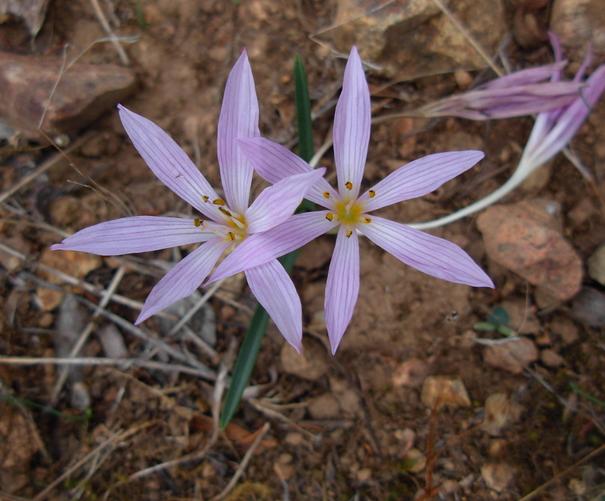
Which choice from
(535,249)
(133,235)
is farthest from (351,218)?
(535,249)

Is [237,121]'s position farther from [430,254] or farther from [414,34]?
[414,34]

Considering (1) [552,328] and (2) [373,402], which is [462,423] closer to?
(2) [373,402]

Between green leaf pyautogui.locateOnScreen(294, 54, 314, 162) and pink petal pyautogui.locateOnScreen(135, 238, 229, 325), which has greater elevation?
green leaf pyautogui.locateOnScreen(294, 54, 314, 162)

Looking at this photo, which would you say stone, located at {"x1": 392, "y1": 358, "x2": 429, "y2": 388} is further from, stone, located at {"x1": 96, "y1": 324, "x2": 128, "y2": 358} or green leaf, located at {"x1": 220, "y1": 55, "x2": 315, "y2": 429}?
stone, located at {"x1": 96, "y1": 324, "x2": 128, "y2": 358}

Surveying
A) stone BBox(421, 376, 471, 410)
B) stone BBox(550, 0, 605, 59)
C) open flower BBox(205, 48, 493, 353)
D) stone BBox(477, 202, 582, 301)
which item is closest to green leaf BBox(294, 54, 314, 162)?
open flower BBox(205, 48, 493, 353)

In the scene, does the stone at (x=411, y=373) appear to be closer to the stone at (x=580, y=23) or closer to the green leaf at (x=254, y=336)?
the green leaf at (x=254, y=336)

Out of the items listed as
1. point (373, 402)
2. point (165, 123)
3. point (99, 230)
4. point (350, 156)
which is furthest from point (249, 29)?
point (373, 402)
